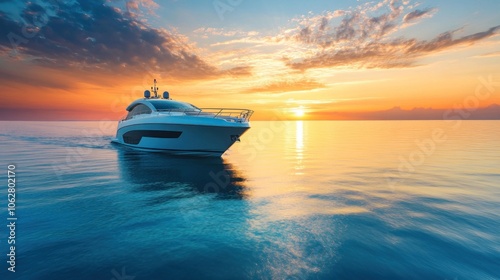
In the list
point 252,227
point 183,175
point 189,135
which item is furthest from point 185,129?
point 252,227

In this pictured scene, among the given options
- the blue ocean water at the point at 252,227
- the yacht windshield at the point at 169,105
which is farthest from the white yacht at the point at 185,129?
the blue ocean water at the point at 252,227

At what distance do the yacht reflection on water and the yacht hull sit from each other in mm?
811

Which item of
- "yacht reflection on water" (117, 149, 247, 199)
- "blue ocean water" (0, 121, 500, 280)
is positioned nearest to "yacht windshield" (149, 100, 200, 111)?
"yacht reflection on water" (117, 149, 247, 199)

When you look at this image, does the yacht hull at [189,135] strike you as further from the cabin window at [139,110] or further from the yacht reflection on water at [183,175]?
the cabin window at [139,110]

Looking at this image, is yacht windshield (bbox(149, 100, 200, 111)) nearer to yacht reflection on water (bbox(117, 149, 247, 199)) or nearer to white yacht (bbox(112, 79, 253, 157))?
white yacht (bbox(112, 79, 253, 157))

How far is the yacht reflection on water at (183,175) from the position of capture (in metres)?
9.88

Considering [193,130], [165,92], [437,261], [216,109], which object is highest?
[165,92]

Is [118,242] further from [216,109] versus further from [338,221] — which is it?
[216,109]

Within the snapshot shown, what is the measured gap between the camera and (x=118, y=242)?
5160 millimetres

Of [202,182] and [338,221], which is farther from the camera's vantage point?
[202,182]

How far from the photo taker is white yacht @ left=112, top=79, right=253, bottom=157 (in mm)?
15242

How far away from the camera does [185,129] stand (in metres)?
15.6

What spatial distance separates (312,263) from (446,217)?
5.17 meters

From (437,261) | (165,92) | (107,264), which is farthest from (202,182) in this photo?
(165,92)
